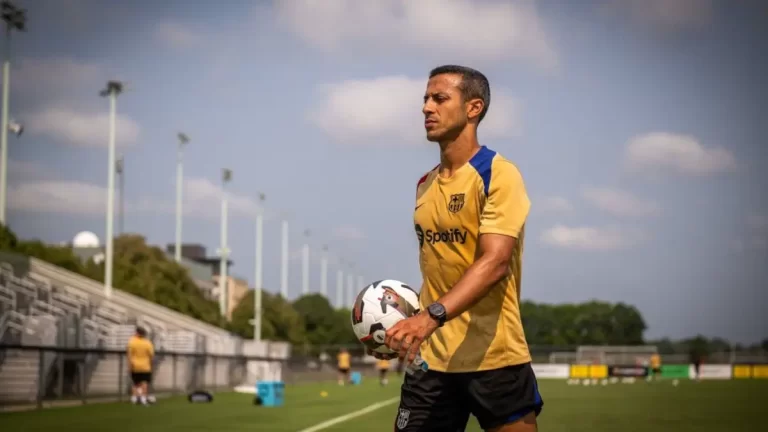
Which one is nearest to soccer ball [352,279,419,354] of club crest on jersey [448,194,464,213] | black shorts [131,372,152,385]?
club crest on jersey [448,194,464,213]

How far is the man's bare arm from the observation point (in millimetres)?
4613

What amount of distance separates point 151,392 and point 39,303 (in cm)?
966

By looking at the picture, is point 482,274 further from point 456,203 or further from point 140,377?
point 140,377

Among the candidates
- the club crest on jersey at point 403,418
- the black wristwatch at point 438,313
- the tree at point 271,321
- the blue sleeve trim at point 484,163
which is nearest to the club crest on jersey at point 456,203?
the blue sleeve trim at point 484,163

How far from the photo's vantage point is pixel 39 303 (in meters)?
39.9

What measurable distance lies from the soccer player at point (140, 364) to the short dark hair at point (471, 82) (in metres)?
23.3

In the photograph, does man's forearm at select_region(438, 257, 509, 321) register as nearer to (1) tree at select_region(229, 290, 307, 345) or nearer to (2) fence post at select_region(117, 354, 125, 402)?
(2) fence post at select_region(117, 354, 125, 402)

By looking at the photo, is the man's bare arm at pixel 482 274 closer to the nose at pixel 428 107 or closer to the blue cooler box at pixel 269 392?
the nose at pixel 428 107

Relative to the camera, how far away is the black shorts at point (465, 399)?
16.7 ft

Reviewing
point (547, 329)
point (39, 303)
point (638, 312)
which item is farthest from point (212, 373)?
point (547, 329)

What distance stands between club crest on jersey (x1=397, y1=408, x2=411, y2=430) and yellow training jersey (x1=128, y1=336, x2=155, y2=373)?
22.8 meters

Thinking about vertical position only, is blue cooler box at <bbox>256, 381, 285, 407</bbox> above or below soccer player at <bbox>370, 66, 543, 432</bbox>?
below

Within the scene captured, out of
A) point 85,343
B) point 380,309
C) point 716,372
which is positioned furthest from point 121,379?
point 716,372

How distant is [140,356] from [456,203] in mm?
23321
